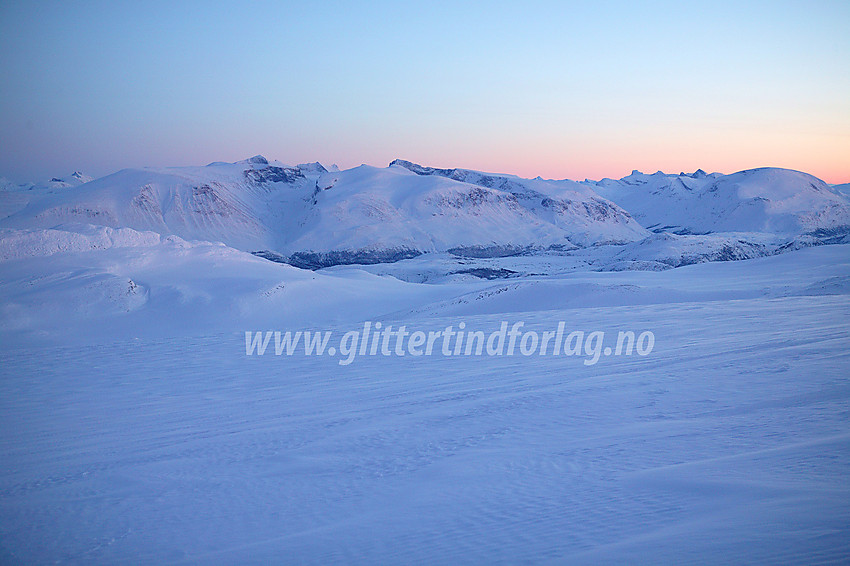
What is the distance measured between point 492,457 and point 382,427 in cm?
171

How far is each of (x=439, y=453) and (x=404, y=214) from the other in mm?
80847

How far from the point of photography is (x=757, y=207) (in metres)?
107

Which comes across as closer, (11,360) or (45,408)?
(45,408)

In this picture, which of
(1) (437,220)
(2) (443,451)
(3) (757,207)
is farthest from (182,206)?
→ (3) (757,207)

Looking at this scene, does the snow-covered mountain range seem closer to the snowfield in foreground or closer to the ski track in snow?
the snowfield in foreground

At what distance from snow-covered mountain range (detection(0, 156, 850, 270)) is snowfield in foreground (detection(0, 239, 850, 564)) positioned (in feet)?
167

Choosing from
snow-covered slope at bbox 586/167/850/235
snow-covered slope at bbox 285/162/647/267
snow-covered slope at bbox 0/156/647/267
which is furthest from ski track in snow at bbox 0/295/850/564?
snow-covered slope at bbox 586/167/850/235

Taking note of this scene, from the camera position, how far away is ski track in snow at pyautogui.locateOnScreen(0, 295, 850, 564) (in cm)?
410

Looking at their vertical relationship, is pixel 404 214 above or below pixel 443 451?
above

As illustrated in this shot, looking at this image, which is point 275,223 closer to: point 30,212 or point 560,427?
point 30,212

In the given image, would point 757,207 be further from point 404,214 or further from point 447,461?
point 447,461

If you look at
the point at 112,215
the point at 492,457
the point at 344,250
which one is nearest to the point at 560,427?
the point at 492,457

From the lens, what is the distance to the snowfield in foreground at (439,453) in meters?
4.13

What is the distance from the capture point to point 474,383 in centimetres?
886
